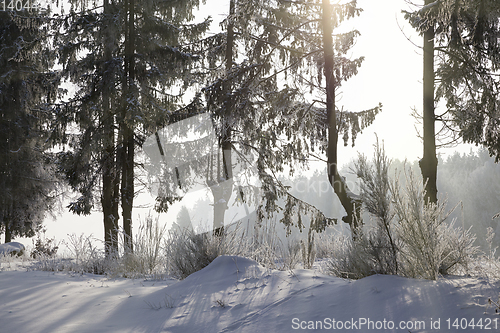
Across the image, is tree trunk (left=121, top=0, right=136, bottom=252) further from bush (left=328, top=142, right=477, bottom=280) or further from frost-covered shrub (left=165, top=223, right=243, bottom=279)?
bush (left=328, top=142, right=477, bottom=280)

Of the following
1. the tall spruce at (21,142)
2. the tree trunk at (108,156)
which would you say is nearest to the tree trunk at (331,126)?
the tree trunk at (108,156)

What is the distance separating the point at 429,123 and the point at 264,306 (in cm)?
661

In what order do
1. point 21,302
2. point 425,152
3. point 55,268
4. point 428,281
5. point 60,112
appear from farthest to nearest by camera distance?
point 60,112 < point 425,152 < point 55,268 < point 21,302 < point 428,281

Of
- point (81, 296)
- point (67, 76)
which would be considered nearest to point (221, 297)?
point (81, 296)

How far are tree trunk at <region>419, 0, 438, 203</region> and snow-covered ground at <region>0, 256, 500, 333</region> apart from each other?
4.92m

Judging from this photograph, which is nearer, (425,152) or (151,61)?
(425,152)

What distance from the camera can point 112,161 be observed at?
10766 millimetres

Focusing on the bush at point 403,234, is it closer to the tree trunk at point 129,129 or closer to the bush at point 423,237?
the bush at point 423,237

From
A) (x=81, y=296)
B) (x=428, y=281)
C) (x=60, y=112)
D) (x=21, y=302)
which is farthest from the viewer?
(x=60, y=112)

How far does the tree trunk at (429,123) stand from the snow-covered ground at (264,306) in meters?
4.92

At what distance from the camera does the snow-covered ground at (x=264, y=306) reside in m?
2.32

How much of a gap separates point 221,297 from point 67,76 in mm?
10652

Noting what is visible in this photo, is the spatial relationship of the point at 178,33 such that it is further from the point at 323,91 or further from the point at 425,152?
the point at 425,152

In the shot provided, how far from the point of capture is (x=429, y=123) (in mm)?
Result: 7648
